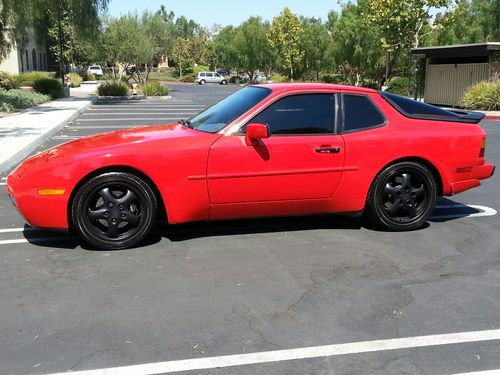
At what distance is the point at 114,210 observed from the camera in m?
4.91

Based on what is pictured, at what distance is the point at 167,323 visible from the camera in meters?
3.60

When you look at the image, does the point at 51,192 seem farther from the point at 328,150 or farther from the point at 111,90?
the point at 111,90

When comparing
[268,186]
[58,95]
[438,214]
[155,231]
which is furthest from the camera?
[58,95]

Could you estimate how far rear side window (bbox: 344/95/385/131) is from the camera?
214 inches

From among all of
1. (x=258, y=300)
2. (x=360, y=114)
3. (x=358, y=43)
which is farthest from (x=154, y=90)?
(x=258, y=300)

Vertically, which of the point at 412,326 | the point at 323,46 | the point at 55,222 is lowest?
the point at 412,326

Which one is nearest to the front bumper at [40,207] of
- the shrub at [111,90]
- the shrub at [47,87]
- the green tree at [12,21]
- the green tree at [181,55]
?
the green tree at [12,21]

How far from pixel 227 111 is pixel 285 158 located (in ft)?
2.71

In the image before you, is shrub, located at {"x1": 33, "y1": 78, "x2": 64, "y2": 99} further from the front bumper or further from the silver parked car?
the silver parked car

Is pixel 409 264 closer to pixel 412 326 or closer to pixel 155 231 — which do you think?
pixel 412 326

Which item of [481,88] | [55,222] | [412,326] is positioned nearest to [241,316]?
[412,326]

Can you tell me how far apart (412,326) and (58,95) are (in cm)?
2876

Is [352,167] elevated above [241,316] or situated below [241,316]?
above

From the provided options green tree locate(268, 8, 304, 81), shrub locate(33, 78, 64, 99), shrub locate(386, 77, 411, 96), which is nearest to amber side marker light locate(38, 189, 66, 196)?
shrub locate(33, 78, 64, 99)
